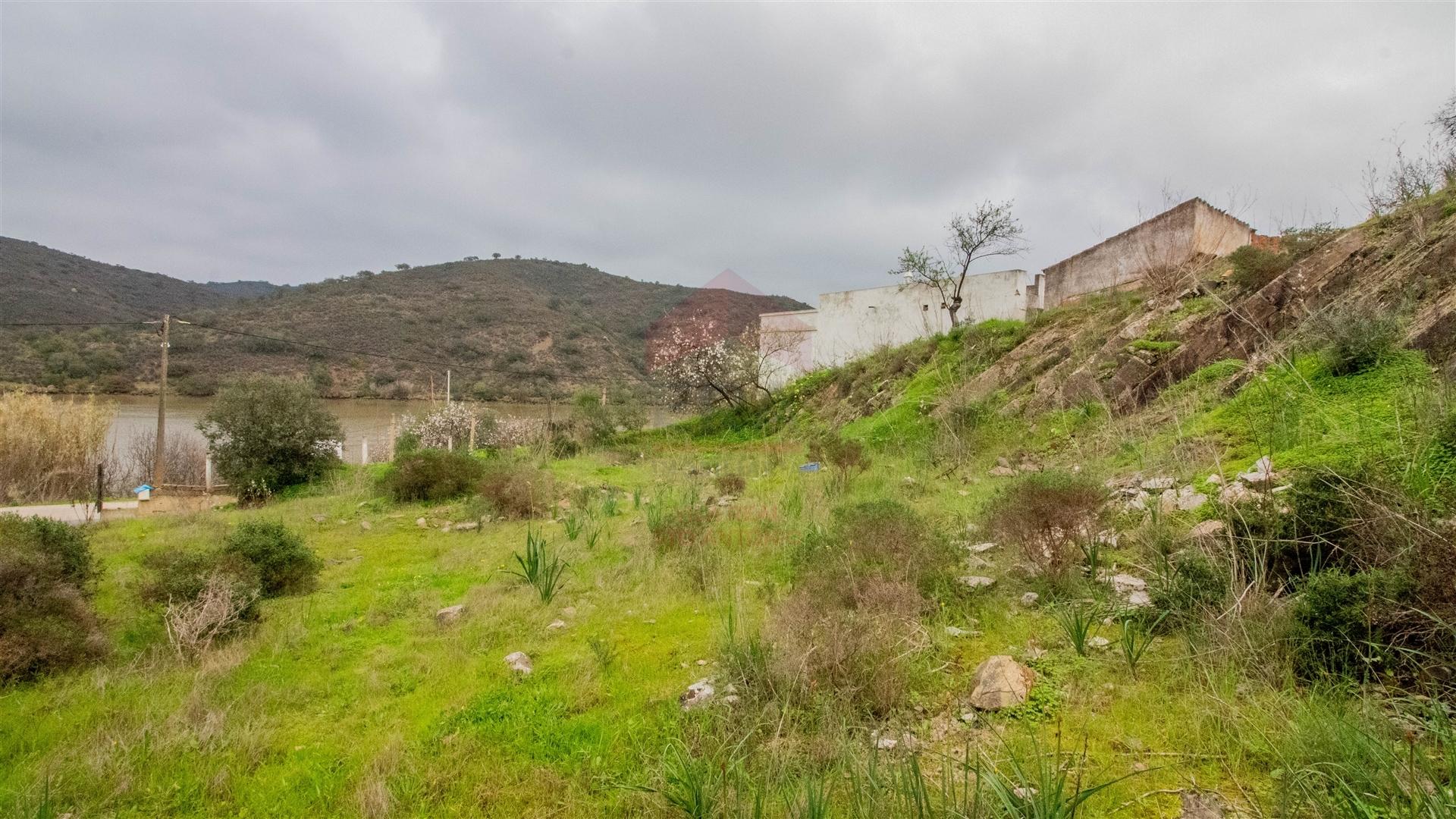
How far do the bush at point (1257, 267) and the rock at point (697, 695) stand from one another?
10.2 metres

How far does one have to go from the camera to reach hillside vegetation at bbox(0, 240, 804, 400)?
98.3 feet

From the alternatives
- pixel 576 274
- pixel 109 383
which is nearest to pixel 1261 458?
pixel 109 383

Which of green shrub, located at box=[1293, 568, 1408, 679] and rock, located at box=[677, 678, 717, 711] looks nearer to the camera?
green shrub, located at box=[1293, 568, 1408, 679]

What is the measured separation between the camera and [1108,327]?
11.9 meters

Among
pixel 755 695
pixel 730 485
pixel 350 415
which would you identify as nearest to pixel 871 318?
pixel 730 485

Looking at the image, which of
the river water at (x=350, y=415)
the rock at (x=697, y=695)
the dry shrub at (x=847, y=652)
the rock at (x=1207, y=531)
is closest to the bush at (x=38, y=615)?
the rock at (x=697, y=695)

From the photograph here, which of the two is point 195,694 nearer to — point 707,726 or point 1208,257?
point 707,726

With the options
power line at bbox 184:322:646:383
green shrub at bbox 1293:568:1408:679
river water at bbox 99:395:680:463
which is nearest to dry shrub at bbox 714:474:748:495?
green shrub at bbox 1293:568:1408:679

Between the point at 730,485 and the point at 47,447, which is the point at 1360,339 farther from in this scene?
the point at 47,447

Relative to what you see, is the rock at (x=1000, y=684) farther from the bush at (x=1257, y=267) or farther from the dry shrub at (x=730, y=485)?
the bush at (x=1257, y=267)

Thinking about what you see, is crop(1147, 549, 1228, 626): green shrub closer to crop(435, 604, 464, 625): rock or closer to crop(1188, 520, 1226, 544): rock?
crop(1188, 520, 1226, 544): rock

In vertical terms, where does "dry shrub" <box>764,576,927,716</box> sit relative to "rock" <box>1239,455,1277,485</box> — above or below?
below

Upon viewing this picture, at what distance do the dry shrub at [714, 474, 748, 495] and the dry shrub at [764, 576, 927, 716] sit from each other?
553 cm

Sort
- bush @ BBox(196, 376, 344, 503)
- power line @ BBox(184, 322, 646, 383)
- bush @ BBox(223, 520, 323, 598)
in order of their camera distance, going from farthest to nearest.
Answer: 1. power line @ BBox(184, 322, 646, 383)
2. bush @ BBox(196, 376, 344, 503)
3. bush @ BBox(223, 520, 323, 598)
